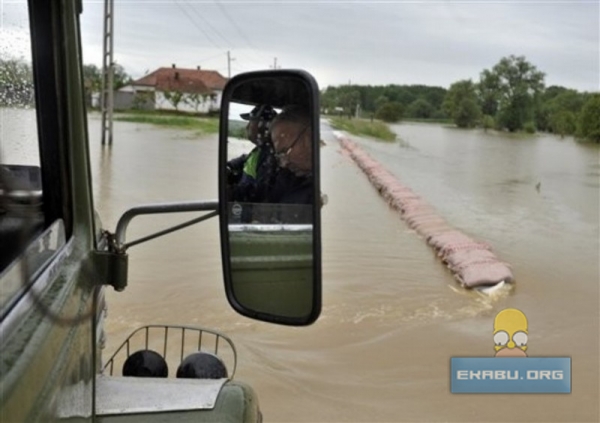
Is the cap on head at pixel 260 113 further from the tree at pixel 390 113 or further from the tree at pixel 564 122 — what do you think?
the tree at pixel 564 122

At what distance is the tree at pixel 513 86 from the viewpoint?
1417 inches

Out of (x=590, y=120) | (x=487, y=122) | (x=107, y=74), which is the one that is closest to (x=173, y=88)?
(x=107, y=74)

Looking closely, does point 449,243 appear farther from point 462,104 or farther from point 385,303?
point 462,104

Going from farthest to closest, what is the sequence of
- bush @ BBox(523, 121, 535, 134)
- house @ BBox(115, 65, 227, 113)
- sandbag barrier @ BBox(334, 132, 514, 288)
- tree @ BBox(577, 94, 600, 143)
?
bush @ BBox(523, 121, 535, 134), tree @ BBox(577, 94, 600, 143), house @ BBox(115, 65, 227, 113), sandbag barrier @ BBox(334, 132, 514, 288)

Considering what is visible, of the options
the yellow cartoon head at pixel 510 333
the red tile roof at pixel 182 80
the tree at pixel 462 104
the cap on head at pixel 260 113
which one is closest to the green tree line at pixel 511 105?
the tree at pixel 462 104

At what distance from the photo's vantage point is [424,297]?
7441mm

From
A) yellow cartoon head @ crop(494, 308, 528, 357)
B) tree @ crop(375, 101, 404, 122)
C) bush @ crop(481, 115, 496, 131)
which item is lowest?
yellow cartoon head @ crop(494, 308, 528, 357)

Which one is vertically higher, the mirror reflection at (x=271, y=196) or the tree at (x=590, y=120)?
the mirror reflection at (x=271, y=196)

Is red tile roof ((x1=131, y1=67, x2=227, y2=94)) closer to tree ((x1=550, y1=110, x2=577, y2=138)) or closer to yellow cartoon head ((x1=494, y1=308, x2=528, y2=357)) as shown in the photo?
tree ((x1=550, y1=110, x2=577, y2=138))

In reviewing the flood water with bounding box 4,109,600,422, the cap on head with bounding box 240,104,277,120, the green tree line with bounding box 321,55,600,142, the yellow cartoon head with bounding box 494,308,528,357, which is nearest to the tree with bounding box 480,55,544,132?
the green tree line with bounding box 321,55,600,142

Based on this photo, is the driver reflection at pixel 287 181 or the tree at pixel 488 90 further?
the tree at pixel 488 90

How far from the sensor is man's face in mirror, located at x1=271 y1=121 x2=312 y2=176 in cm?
124

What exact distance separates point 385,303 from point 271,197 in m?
5.95

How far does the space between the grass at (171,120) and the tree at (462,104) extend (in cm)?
1464
